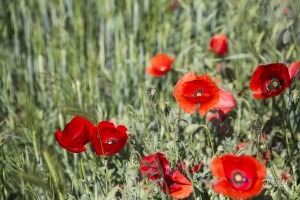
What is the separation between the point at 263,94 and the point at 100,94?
845mm

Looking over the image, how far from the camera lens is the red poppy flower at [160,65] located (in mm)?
1673

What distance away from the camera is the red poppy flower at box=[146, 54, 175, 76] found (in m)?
1.67

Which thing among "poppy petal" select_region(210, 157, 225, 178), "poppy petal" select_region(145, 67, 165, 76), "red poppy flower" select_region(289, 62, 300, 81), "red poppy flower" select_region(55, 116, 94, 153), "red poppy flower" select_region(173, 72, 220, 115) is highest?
"poppy petal" select_region(145, 67, 165, 76)

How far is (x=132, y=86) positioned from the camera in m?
1.89

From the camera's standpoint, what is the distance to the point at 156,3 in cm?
201

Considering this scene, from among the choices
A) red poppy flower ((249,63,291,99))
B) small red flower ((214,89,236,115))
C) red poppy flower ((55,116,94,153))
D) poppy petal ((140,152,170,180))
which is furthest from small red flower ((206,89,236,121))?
red poppy flower ((55,116,94,153))

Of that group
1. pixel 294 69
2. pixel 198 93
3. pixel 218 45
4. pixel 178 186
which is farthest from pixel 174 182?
pixel 218 45

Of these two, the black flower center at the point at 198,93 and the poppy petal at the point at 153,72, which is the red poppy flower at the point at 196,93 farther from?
the poppy petal at the point at 153,72

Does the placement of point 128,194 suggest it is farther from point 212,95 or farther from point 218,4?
point 218,4

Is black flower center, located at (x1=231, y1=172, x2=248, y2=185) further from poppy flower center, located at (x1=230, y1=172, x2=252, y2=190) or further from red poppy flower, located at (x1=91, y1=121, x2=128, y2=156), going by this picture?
red poppy flower, located at (x1=91, y1=121, x2=128, y2=156)

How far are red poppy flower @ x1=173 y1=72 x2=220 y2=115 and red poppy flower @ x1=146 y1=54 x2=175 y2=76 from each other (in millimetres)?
465

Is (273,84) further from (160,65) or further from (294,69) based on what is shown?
(160,65)

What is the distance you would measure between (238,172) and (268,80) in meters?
0.34

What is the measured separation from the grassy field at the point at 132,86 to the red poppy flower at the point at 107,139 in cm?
7
